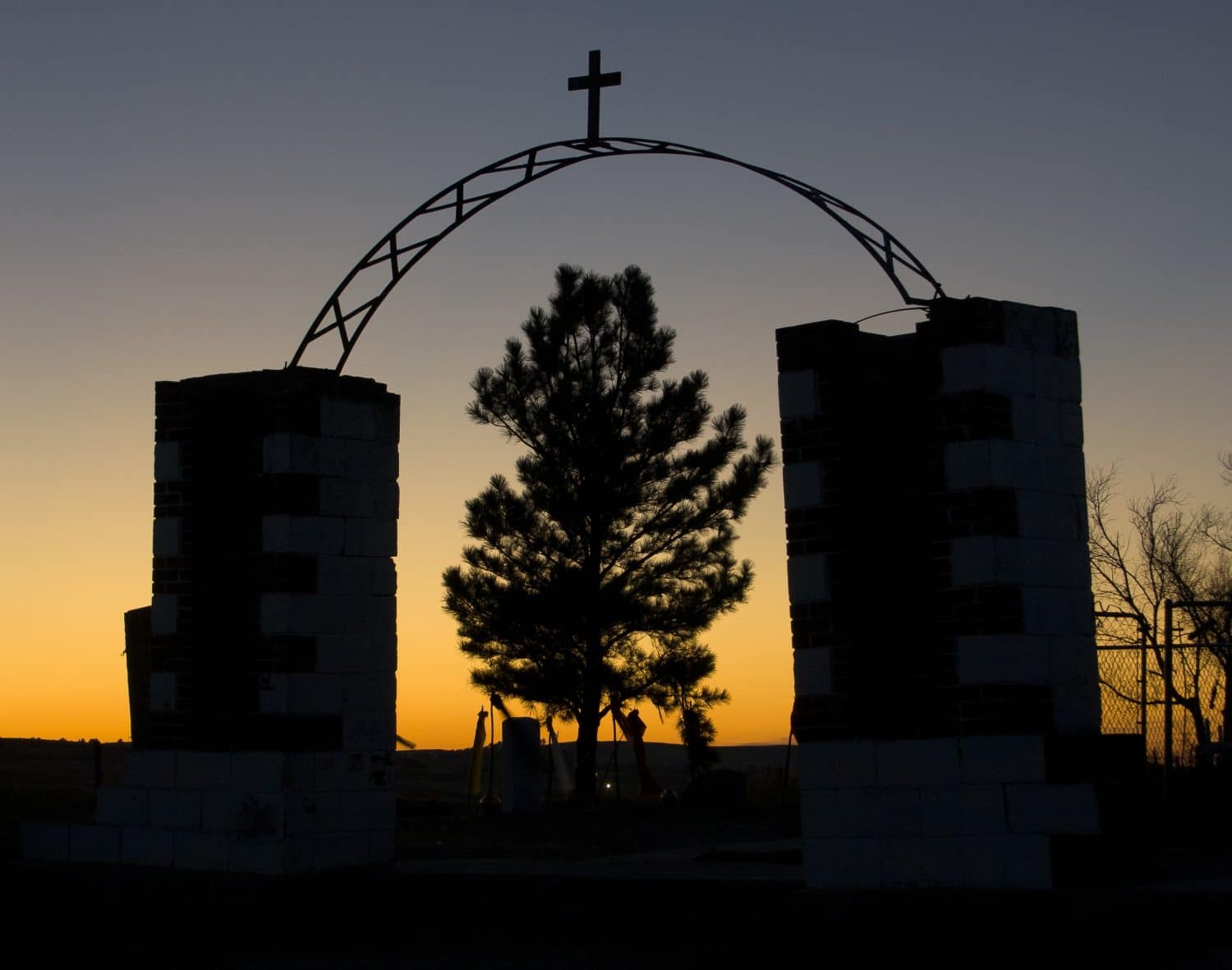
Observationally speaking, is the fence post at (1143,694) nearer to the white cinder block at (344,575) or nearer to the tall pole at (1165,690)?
the tall pole at (1165,690)

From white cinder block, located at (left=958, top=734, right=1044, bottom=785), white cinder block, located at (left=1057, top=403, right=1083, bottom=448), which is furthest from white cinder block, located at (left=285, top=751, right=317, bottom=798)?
white cinder block, located at (left=1057, top=403, right=1083, bottom=448)

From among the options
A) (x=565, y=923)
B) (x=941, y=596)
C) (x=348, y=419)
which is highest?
(x=348, y=419)

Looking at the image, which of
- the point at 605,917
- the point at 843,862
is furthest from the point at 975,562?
the point at 605,917

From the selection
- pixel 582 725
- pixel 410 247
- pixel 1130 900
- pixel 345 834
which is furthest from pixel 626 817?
pixel 1130 900

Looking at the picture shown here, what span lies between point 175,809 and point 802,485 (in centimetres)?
555

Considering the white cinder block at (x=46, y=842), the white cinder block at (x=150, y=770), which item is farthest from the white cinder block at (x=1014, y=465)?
the white cinder block at (x=46, y=842)

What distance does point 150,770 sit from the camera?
507 inches

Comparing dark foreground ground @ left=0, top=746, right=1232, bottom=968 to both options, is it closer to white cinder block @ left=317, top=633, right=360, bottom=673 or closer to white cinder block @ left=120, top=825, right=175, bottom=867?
white cinder block @ left=120, top=825, right=175, bottom=867

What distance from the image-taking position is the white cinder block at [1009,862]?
382 inches

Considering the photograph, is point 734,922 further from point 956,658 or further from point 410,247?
point 410,247

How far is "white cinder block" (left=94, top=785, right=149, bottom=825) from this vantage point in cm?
1284

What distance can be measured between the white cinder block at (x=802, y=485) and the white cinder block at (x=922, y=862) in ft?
7.13

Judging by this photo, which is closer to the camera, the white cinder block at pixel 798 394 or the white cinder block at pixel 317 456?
the white cinder block at pixel 798 394

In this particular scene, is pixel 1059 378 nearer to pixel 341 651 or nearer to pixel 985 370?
pixel 985 370
